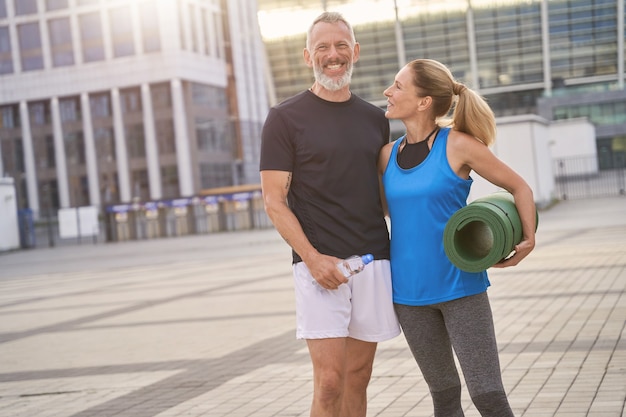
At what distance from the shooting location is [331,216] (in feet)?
13.3

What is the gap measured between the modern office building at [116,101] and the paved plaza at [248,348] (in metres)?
59.7

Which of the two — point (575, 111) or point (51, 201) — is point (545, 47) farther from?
point (51, 201)

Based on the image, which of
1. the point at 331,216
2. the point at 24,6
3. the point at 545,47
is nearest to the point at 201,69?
the point at 24,6

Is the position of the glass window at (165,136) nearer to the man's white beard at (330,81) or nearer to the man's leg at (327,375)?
the man's white beard at (330,81)

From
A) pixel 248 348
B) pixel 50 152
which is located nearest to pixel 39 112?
pixel 50 152

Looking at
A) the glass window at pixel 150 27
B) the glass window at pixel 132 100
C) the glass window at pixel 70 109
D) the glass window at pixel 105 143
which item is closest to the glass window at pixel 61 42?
the glass window at pixel 70 109

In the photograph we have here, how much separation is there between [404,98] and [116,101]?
7637cm

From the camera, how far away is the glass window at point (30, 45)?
8031 centimetres

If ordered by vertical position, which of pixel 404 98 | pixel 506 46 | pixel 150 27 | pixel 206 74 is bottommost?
pixel 404 98

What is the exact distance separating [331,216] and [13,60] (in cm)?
8174

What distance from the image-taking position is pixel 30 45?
8094 cm

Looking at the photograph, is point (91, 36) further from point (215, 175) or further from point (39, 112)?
point (215, 175)

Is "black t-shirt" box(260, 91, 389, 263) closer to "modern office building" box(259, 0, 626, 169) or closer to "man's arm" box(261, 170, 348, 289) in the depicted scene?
"man's arm" box(261, 170, 348, 289)

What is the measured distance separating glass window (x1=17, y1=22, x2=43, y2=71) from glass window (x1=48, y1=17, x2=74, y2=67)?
1155 millimetres
